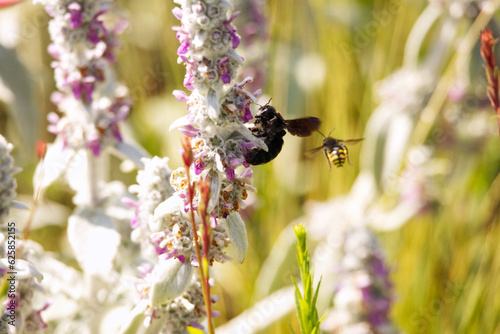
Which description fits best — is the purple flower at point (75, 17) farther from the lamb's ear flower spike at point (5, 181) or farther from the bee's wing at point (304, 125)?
the bee's wing at point (304, 125)

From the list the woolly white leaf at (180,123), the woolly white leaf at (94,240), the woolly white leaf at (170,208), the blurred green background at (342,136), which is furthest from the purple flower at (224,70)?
the blurred green background at (342,136)

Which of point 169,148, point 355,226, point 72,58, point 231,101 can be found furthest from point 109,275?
point 169,148

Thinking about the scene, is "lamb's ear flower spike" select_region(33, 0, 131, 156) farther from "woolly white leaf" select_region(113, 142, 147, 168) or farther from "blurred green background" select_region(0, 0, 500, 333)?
"blurred green background" select_region(0, 0, 500, 333)

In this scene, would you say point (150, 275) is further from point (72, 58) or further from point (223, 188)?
point (72, 58)

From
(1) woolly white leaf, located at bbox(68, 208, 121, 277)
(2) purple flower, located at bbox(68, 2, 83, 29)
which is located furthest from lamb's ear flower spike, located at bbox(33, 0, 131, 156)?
(1) woolly white leaf, located at bbox(68, 208, 121, 277)

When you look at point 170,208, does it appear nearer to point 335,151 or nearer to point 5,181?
point 5,181

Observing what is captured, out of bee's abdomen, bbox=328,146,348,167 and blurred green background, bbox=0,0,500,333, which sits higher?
blurred green background, bbox=0,0,500,333
